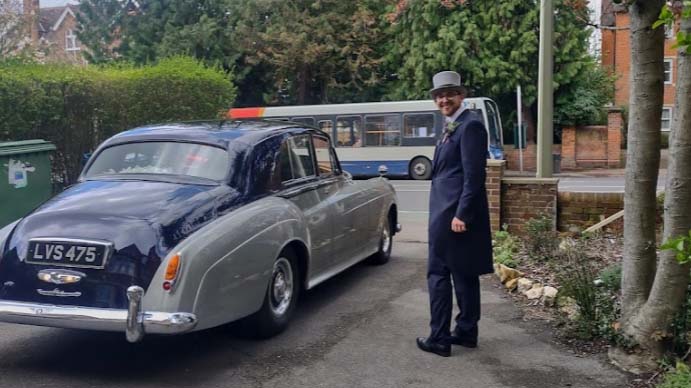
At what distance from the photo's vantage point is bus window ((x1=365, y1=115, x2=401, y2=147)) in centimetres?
2609

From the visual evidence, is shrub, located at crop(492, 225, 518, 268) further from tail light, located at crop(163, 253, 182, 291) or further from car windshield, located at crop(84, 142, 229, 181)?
tail light, located at crop(163, 253, 182, 291)

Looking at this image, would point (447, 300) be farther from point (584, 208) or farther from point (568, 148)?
point (568, 148)

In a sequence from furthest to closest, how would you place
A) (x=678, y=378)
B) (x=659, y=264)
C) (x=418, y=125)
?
(x=418, y=125)
(x=659, y=264)
(x=678, y=378)

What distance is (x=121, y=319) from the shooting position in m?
4.38

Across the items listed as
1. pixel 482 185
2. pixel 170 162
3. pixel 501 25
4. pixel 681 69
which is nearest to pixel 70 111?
pixel 170 162

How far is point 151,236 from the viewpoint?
15.0 feet

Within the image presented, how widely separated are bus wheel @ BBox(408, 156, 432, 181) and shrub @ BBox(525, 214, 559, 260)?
58.4ft

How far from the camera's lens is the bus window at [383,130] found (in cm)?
2609

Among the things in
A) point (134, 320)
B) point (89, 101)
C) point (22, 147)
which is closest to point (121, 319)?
point (134, 320)

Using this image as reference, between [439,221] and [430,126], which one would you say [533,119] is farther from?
[439,221]

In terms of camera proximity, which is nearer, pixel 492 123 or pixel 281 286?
pixel 281 286

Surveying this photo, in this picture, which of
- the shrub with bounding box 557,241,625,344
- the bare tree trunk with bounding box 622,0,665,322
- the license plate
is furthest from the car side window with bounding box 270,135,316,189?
the bare tree trunk with bounding box 622,0,665,322

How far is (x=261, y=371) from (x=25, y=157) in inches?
256

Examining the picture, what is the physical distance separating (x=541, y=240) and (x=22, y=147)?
6.91 metres
